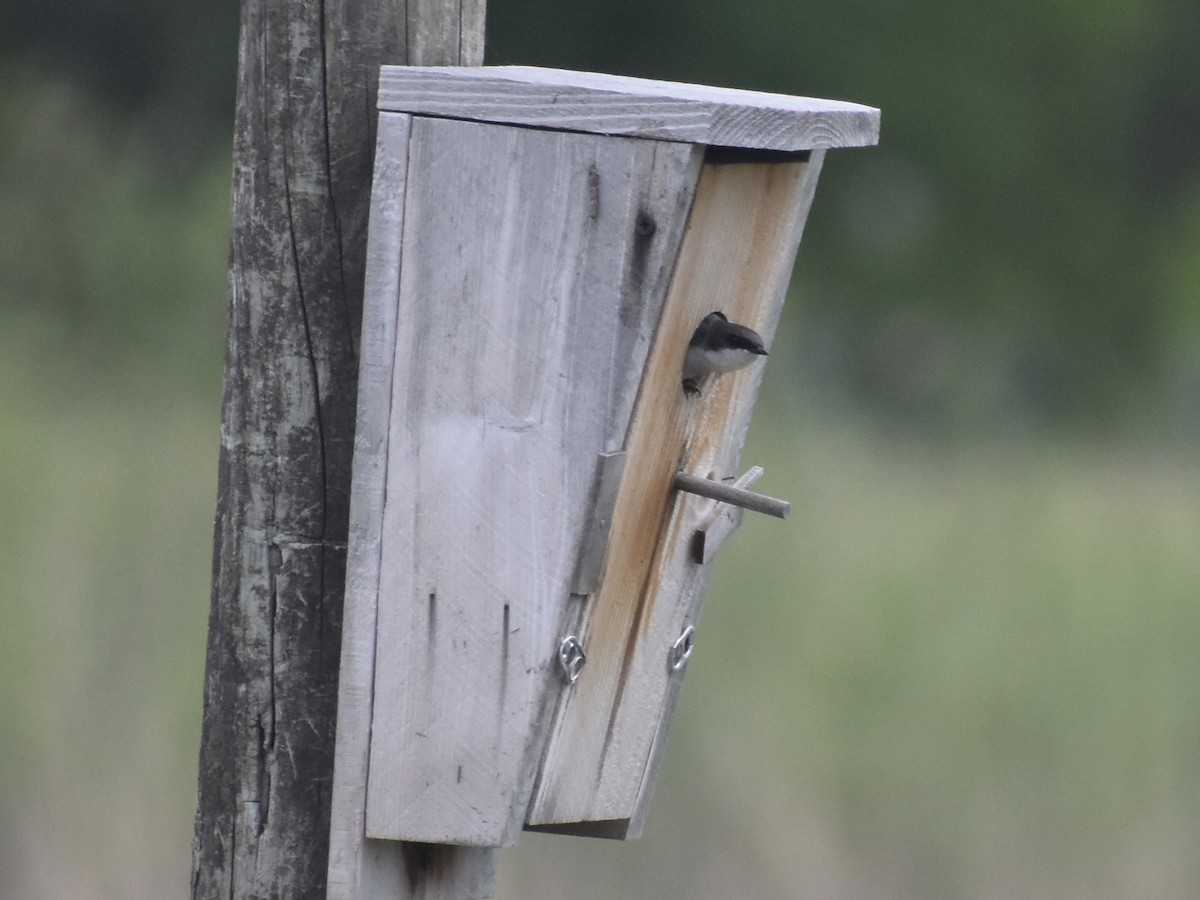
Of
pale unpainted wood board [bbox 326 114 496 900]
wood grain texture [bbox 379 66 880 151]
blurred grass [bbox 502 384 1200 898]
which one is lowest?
blurred grass [bbox 502 384 1200 898]

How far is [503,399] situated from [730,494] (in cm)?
38

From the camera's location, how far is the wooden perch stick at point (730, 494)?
217 cm

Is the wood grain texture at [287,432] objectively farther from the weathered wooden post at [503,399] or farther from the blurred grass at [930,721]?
the blurred grass at [930,721]

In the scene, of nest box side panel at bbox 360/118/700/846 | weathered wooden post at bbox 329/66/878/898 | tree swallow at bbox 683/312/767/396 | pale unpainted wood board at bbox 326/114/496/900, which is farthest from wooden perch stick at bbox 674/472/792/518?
pale unpainted wood board at bbox 326/114/496/900

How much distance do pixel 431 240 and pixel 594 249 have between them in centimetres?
21

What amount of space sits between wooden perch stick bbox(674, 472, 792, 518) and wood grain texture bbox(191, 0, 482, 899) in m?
0.48

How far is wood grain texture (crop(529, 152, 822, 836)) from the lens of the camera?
2.19 metres

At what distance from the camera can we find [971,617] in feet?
16.1

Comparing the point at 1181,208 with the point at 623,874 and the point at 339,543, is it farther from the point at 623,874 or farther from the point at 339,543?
the point at 339,543

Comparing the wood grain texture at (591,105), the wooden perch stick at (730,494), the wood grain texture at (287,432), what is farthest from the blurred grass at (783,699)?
the wood grain texture at (591,105)

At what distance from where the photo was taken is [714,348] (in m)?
2.27

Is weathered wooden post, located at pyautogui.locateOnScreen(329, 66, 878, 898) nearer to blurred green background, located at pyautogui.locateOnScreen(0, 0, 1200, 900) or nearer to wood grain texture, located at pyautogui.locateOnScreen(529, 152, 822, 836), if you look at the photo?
wood grain texture, located at pyautogui.locateOnScreen(529, 152, 822, 836)

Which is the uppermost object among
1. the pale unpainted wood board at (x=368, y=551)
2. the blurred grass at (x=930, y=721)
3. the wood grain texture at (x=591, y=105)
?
the wood grain texture at (x=591, y=105)

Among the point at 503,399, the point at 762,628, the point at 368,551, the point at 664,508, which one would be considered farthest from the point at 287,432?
the point at 762,628
